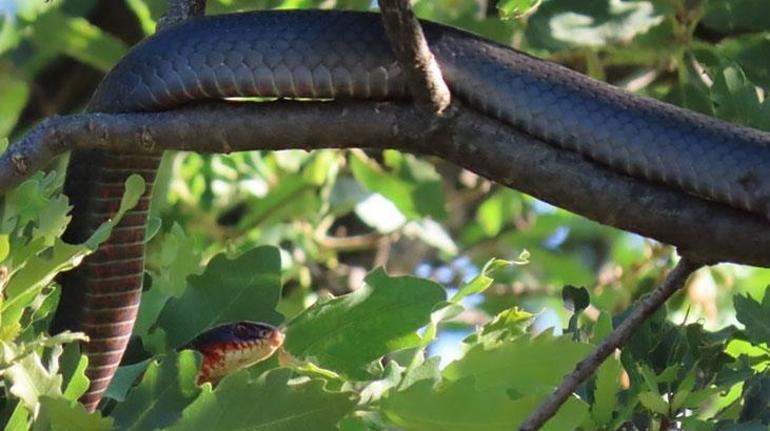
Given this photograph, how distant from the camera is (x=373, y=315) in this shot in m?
2.69

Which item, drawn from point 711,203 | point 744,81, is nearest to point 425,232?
point 744,81

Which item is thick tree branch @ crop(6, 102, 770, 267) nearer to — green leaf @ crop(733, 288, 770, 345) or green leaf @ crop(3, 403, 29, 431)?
green leaf @ crop(733, 288, 770, 345)

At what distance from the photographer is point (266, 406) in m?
2.28

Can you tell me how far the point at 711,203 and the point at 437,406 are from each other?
559 mm

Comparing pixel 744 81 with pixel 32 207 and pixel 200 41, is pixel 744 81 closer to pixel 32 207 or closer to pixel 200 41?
pixel 200 41

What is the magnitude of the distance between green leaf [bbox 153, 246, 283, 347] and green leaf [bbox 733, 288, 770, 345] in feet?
2.61

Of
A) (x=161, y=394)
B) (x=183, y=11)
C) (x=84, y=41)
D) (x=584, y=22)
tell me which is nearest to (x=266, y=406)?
(x=161, y=394)

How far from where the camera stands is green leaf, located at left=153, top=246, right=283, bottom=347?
277 cm

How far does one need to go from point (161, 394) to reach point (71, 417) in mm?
168

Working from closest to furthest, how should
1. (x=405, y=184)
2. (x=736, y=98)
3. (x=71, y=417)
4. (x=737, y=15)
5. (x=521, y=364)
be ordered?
(x=71, y=417)
(x=521, y=364)
(x=736, y=98)
(x=737, y=15)
(x=405, y=184)

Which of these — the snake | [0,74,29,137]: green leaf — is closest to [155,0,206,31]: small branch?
the snake

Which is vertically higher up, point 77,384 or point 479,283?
point 77,384

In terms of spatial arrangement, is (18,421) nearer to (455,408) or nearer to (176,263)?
(455,408)

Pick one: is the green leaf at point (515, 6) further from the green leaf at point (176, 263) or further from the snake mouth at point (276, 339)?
the green leaf at point (176, 263)
